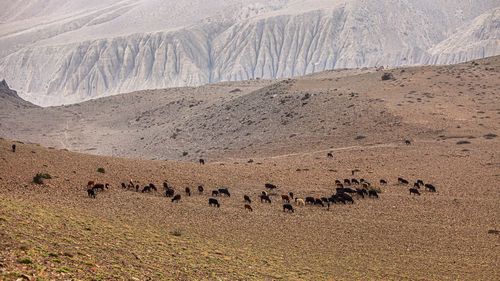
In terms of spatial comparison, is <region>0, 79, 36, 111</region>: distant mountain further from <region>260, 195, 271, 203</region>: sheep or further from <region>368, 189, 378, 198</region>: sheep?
<region>368, 189, 378, 198</region>: sheep

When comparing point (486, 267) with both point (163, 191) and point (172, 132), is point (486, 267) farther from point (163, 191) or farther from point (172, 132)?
point (172, 132)

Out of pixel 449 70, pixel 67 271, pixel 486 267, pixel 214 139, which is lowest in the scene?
pixel 486 267

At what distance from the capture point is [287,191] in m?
37.1

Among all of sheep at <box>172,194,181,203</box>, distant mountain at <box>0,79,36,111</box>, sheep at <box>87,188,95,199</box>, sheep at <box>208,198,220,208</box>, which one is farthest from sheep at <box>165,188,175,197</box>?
distant mountain at <box>0,79,36,111</box>

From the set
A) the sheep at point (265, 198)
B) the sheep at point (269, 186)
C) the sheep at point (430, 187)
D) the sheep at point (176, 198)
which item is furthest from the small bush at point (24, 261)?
the sheep at point (430, 187)

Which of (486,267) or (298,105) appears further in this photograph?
(298,105)

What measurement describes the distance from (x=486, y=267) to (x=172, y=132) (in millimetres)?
64242

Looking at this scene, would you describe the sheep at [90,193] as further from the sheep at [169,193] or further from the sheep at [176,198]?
the sheep at [169,193]

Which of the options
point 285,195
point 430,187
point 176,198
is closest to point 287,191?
point 285,195

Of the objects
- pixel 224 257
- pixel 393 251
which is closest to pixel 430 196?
pixel 393 251

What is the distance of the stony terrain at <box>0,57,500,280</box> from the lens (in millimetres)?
19234

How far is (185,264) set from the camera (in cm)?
1878

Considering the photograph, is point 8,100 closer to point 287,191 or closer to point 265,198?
point 287,191

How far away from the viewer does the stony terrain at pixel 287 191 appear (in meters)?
19.2
